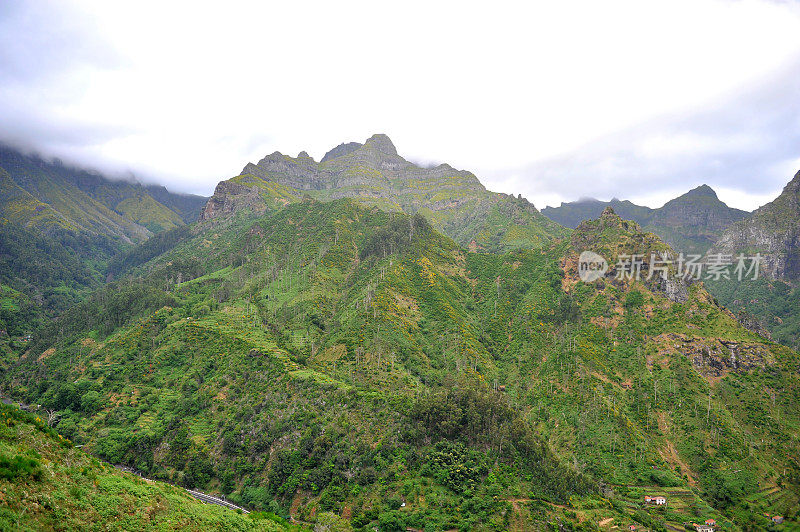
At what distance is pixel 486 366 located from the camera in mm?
122062

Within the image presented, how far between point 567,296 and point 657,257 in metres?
33.9

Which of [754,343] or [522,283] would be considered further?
[522,283]

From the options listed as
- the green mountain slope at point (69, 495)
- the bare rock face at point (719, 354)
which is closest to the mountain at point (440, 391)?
the bare rock face at point (719, 354)

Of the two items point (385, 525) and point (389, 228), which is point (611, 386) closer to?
point (385, 525)

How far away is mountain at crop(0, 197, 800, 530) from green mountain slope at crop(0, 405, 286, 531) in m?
40.2

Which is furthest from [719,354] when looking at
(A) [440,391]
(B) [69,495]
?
(B) [69,495]

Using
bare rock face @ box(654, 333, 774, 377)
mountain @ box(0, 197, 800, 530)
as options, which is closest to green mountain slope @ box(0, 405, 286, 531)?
mountain @ box(0, 197, 800, 530)

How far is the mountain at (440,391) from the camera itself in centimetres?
7419

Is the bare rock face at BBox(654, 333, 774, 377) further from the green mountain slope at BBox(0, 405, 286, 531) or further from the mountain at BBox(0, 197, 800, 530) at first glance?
the green mountain slope at BBox(0, 405, 286, 531)

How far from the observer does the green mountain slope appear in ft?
71.6

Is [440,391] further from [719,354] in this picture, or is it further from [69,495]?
[719,354]

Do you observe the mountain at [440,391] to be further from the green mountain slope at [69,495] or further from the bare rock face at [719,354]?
the green mountain slope at [69,495]

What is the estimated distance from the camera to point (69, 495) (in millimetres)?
25312

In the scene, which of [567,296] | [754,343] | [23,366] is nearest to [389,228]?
[567,296]
